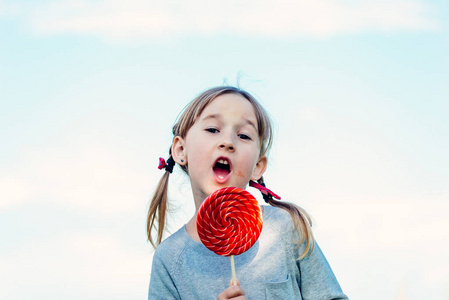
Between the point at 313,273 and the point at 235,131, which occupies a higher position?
the point at 235,131

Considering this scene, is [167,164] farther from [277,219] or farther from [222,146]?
[277,219]

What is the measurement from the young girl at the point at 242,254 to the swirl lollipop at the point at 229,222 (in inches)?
8.3

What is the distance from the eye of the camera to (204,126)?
362 centimetres

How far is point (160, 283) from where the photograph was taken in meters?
3.57

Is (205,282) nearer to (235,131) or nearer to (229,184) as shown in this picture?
(229,184)

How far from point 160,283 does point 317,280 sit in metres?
0.91

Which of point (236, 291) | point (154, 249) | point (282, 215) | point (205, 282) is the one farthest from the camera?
point (154, 249)

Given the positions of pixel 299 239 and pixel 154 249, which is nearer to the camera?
pixel 299 239

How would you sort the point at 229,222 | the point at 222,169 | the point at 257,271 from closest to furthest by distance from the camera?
1. the point at 229,222
2. the point at 257,271
3. the point at 222,169

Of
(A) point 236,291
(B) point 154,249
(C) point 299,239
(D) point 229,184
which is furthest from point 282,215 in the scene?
(B) point 154,249

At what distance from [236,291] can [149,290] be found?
72cm

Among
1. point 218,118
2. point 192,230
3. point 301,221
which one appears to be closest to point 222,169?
point 218,118

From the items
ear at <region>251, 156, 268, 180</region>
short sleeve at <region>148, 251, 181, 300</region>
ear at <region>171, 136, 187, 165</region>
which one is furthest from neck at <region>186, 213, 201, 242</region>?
ear at <region>251, 156, 268, 180</region>

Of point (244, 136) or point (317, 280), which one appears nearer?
point (317, 280)
